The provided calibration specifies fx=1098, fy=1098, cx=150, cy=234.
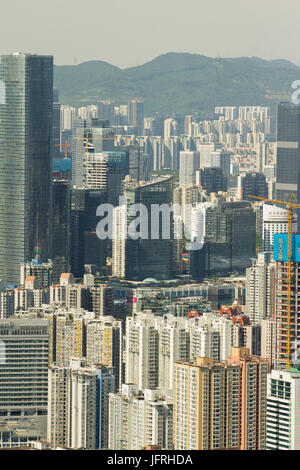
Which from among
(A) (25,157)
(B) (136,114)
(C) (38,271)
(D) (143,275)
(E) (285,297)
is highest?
(B) (136,114)

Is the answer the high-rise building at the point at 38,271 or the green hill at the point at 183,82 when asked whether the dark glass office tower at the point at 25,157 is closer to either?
the high-rise building at the point at 38,271

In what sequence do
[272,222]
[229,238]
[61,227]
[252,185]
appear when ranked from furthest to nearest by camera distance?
[252,185], [229,238], [61,227], [272,222]

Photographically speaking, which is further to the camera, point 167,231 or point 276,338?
point 167,231

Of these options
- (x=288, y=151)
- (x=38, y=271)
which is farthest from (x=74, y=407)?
(x=288, y=151)

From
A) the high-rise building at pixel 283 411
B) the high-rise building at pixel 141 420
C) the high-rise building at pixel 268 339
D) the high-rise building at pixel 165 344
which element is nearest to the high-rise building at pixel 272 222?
the high-rise building at pixel 268 339

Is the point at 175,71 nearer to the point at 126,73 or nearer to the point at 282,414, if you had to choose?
the point at 126,73

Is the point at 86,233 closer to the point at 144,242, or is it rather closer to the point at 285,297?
the point at 144,242

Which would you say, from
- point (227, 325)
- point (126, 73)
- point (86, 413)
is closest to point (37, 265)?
point (126, 73)
